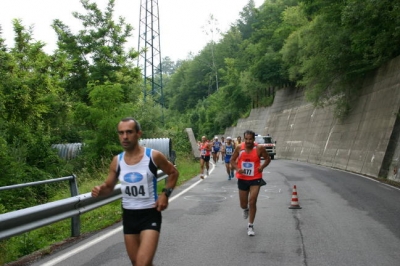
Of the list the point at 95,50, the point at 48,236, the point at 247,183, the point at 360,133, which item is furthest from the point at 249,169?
the point at 95,50

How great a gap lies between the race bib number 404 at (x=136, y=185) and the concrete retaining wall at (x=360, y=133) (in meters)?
17.5

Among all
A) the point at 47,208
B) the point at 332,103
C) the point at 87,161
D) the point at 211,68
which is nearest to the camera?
the point at 47,208

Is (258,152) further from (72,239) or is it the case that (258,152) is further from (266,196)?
(266,196)

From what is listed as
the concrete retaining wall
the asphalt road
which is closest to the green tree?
the concrete retaining wall

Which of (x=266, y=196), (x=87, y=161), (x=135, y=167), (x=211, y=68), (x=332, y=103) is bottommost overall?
(x=87, y=161)

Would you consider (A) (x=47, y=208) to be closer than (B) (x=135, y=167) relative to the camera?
No

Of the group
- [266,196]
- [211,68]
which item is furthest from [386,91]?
[211,68]

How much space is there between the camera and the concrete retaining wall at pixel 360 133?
22.2 meters

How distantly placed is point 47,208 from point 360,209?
293 inches

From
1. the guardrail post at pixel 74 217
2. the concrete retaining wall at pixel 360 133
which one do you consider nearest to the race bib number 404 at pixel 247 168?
the guardrail post at pixel 74 217

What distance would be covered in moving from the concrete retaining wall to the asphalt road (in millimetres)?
9127

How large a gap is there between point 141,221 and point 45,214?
2.77 m

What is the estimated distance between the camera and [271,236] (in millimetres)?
8156

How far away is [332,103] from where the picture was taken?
33781 millimetres
